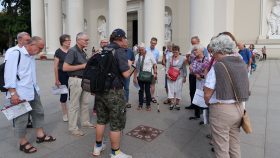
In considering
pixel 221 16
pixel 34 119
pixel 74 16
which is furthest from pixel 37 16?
pixel 34 119

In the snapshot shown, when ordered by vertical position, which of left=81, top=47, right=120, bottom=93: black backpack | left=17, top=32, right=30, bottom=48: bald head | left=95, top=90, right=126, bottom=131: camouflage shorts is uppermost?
left=17, top=32, right=30, bottom=48: bald head

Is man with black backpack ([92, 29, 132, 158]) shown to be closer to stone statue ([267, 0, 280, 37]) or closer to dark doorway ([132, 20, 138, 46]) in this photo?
stone statue ([267, 0, 280, 37])

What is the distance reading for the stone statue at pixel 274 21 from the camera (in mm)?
20875

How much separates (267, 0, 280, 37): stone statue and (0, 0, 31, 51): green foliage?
37739 millimetres

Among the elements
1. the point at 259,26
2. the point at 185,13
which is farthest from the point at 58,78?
the point at 259,26

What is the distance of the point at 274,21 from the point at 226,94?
70.6 feet

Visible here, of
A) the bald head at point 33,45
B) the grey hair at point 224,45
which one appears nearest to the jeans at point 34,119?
the bald head at point 33,45

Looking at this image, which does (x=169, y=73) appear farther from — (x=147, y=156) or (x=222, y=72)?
(x=222, y=72)

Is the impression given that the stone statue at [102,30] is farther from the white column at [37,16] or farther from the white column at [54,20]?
the white column at [37,16]

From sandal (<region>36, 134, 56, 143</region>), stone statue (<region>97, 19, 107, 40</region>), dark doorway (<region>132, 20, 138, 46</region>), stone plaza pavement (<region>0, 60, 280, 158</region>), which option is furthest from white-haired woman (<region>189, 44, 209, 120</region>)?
stone statue (<region>97, 19, 107, 40</region>)

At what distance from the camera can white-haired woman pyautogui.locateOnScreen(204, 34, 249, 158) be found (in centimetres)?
275

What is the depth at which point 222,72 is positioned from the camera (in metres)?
2.74

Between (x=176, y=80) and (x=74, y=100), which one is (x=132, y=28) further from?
(x=74, y=100)

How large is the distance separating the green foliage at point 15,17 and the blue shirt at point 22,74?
4338 centimetres
